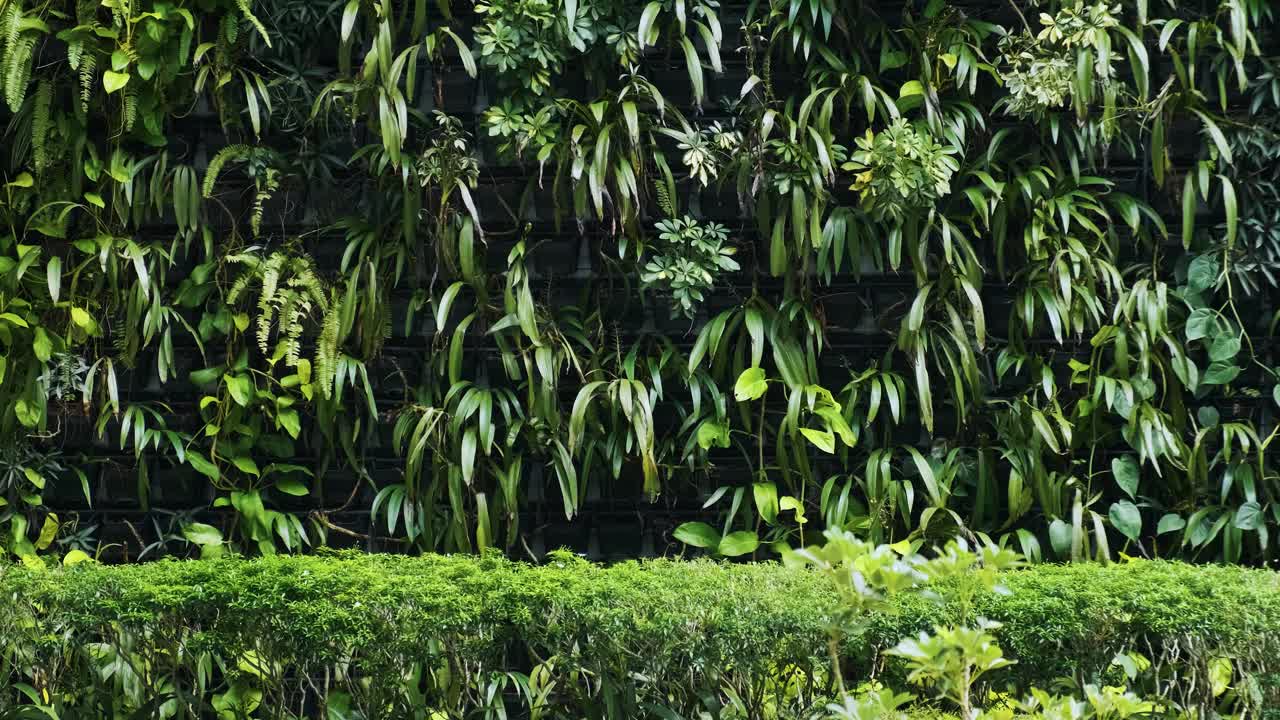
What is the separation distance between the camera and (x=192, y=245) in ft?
12.6

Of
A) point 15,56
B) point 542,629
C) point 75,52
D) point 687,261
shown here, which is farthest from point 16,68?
point 542,629

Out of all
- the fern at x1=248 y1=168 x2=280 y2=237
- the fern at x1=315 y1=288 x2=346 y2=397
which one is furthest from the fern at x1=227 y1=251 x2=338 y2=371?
the fern at x1=248 y1=168 x2=280 y2=237

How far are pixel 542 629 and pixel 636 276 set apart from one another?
1.32 m

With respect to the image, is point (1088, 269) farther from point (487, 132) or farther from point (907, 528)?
point (487, 132)

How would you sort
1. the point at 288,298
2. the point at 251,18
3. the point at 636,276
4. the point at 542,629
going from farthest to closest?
the point at 636,276 → the point at 288,298 → the point at 251,18 → the point at 542,629

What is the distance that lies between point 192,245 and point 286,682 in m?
1.59

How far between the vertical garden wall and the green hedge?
654mm

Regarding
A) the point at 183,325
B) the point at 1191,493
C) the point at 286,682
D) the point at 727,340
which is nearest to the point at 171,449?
the point at 183,325

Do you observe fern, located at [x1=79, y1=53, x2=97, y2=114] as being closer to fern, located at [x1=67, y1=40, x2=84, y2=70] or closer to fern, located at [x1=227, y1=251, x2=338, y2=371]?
fern, located at [x1=67, y1=40, x2=84, y2=70]

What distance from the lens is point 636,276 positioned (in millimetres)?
3670

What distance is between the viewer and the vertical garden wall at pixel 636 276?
3.44 meters

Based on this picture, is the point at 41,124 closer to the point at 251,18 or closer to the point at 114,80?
the point at 114,80

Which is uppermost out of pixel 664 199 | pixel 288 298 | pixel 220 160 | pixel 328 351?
pixel 220 160

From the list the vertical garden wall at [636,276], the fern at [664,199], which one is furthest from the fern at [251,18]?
the fern at [664,199]
